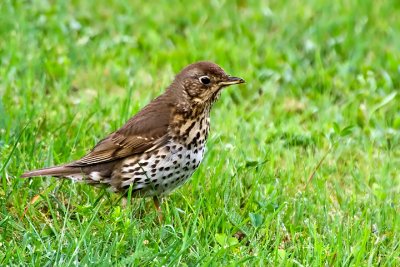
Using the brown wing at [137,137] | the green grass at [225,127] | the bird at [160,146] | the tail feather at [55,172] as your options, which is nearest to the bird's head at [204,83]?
→ the bird at [160,146]

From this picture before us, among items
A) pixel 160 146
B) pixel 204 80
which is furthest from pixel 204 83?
pixel 160 146

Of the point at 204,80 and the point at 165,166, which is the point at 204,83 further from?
the point at 165,166

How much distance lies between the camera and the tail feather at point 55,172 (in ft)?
20.5

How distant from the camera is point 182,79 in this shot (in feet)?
21.8

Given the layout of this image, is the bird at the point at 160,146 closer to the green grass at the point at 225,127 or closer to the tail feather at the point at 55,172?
the tail feather at the point at 55,172

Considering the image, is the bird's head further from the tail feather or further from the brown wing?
the tail feather

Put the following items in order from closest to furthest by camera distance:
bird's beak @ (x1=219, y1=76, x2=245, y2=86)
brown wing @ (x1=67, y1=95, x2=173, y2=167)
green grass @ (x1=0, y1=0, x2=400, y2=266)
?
green grass @ (x1=0, y1=0, x2=400, y2=266) → brown wing @ (x1=67, y1=95, x2=173, y2=167) → bird's beak @ (x1=219, y1=76, x2=245, y2=86)

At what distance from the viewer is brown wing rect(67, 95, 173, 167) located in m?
6.40

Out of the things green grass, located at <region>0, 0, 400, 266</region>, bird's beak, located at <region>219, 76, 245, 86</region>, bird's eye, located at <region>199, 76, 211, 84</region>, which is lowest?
green grass, located at <region>0, 0, 400, 266</region>

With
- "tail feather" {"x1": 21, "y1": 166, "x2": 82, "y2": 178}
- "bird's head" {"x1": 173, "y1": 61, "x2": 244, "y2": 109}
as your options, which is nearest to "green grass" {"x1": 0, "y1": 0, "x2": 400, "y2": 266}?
"tail feather" {"x1": 21, "y1": 166, "x2": 82, "y2": 178}

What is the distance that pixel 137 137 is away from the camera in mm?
6484

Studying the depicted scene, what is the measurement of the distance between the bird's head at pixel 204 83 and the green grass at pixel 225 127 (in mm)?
550

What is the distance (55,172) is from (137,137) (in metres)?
0.60

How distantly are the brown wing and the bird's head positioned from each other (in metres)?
0.17
